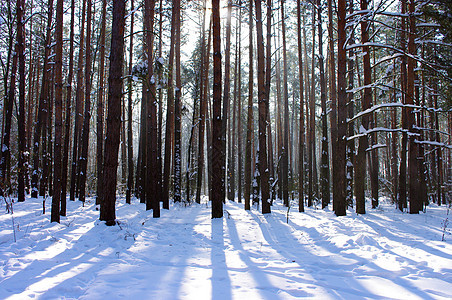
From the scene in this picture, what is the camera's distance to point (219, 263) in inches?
169

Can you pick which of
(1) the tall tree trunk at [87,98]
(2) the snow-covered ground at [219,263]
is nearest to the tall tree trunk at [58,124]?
(2) the snow-covered ground at [219,263]

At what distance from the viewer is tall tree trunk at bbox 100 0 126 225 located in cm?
636

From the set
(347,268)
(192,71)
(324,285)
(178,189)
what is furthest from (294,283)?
(192,71)

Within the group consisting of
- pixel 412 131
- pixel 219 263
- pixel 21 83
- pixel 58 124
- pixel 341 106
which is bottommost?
pixel 219 263

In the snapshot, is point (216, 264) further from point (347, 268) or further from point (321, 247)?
point (321, 247)

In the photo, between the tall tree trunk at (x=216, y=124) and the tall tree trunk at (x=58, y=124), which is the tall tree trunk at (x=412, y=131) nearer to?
the tall tree trunk at (x=216, y=124)

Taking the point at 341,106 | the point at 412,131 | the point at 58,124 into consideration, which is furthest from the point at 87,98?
the point at 412,131

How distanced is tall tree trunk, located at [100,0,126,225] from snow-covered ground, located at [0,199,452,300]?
496mm

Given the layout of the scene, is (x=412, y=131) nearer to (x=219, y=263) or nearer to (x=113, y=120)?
(x=219, y=263)

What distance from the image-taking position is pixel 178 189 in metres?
14.4

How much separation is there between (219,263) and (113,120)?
4056 millimetres

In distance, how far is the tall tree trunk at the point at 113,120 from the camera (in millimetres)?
6363

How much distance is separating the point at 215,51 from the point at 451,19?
768 centimetres

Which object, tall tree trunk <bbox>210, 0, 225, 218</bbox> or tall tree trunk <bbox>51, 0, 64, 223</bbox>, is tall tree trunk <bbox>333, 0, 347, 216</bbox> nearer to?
tall tree trunk <bbox>210, 0, 225, 218</bbox>
